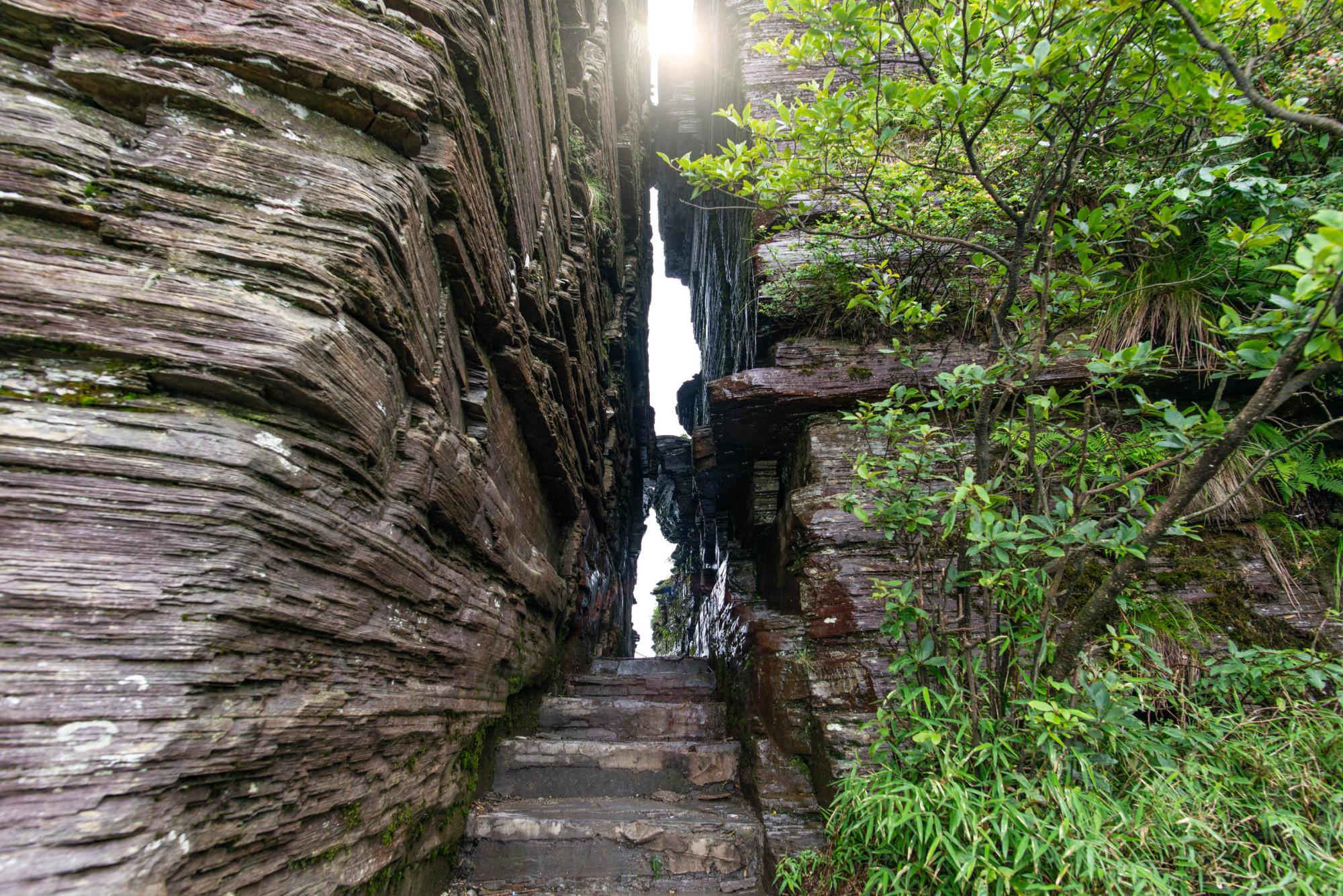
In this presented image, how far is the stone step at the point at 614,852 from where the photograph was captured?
3.02 m

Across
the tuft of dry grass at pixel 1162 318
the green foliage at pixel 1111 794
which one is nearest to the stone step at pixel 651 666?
the green foliage at pixel 1111 794

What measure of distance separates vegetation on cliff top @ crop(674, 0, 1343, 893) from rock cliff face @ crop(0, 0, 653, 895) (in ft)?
5.40

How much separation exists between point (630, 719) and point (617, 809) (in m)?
1.00

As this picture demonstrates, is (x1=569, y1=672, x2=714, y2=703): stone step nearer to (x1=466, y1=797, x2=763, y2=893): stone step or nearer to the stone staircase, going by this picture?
the stone staircase

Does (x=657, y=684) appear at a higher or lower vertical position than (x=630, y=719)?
higher

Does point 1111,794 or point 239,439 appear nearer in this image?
point 239,439

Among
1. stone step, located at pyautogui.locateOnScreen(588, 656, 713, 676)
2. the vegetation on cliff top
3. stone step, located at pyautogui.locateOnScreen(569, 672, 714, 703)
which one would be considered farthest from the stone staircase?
stone step, located at pyautogui.locateOnScreen(588, 656, 713, 676)

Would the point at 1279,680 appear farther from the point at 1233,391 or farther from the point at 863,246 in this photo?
the point at 863,246

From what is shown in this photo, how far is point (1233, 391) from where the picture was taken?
3.80 m

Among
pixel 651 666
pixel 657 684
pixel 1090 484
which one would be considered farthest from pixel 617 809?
pixel 1090 484

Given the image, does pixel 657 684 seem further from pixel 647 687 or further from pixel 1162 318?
pixel 1162 318

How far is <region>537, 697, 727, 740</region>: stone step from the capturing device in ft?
14.3

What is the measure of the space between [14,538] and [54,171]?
1.13m

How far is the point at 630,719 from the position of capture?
14.5 ft
